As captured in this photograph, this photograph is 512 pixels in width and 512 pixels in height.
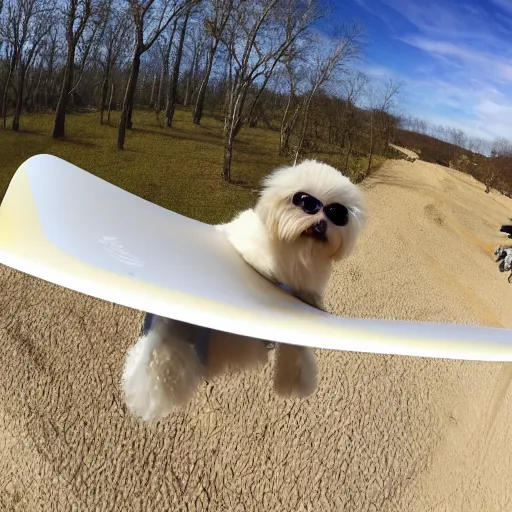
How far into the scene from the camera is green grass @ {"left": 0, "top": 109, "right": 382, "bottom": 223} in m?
0.86

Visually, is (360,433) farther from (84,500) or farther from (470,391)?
(84,500)

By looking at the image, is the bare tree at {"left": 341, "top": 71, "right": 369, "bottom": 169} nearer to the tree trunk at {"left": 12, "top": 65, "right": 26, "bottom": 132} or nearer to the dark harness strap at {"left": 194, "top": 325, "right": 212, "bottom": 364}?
the dark harness strap at {"left": 194, "top": 325, "right": 212, "bottom": 364}

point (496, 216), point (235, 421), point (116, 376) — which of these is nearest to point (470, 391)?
point (496, 216)

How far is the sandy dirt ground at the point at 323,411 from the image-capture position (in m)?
0.74

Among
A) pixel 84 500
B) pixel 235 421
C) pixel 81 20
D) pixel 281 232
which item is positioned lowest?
pixel 84 500

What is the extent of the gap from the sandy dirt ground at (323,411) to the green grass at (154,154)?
0.80ft

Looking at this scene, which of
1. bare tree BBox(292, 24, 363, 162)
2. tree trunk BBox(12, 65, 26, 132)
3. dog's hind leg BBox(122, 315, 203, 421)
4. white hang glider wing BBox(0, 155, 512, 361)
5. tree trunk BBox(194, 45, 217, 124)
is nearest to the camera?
white hang glider wing BBox(0, 155, 512, 361)

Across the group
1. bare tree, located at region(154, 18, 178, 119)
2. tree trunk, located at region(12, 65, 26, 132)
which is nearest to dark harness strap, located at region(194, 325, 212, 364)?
bare tree, located at region(154, 18, 178, 119)

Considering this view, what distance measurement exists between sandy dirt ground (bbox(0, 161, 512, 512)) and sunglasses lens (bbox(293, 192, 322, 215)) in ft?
0.92

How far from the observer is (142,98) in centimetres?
88

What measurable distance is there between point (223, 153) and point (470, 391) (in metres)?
0.59

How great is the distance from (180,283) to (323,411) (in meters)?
0.59

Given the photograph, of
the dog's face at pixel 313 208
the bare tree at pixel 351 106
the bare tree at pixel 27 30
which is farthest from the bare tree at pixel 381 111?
the bare tree at pixel 27 30

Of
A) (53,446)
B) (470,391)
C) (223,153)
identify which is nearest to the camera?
(470,391)
